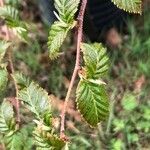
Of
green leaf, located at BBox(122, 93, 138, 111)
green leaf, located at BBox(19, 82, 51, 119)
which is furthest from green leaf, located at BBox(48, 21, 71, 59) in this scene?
green leaf, located at BBox(122, 93, 138, 111)

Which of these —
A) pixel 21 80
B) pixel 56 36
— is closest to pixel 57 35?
pixel 56 36

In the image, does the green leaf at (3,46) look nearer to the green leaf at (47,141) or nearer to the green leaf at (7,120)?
the green leaf at (7,120)

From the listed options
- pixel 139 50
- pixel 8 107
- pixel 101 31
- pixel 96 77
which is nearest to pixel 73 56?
pixel 101 31

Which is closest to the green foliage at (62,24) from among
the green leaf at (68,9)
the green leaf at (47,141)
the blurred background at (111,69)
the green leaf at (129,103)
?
the green leaf at (68,9)

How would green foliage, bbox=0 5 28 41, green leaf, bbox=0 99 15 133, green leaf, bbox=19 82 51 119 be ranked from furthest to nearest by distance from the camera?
green foliage, bbox=0 5 28 41 < green leaf, bbox=0 99 15 133 < green leaf, bbox=19 82 51 119

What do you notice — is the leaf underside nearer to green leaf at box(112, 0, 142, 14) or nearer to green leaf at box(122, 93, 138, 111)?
green leaf at box(112, 0, 142, 14)

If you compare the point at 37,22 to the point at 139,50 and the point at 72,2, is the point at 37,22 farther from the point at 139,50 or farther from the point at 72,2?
the point at 72,2
